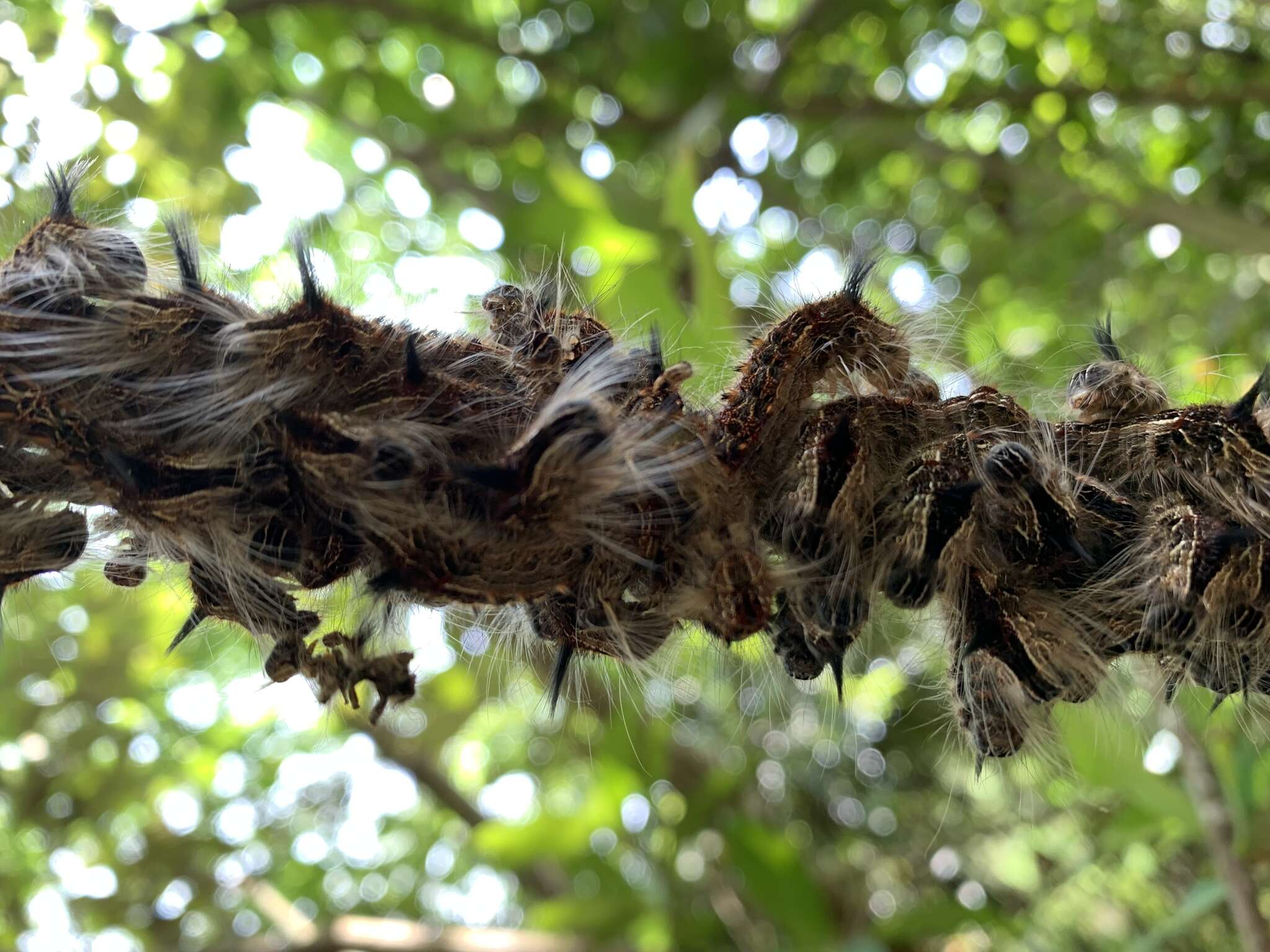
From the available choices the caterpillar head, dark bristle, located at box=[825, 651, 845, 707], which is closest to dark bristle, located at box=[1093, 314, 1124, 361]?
the caterpillar head

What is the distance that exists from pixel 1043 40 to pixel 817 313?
326cm

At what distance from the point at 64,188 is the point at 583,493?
0.78 metres

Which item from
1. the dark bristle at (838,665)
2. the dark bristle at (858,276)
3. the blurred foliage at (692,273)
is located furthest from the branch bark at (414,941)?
the dark bristle at (858,276)

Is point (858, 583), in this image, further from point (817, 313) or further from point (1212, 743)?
point (1212, 743)

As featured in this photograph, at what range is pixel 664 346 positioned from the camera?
1.71 metres

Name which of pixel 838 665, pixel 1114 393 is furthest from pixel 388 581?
pixel 1114 393

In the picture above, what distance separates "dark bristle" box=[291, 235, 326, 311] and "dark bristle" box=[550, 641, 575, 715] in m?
0.46

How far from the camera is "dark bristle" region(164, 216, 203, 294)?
112 centimetres

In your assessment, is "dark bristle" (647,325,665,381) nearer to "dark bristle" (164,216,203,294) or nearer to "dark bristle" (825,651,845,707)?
"dark bristle" (825,651,845,707)

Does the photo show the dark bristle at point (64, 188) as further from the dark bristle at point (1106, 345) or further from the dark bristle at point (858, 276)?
the dark bristle at point (1106, 345)

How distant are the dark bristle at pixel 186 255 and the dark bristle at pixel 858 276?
77 centimetres

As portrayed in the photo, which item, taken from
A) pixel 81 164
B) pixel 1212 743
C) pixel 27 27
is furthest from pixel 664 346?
pixel 27 27

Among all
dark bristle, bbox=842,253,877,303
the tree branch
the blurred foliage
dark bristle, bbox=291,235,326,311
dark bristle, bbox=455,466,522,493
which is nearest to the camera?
dark bristle, bbox=455,466,522,493

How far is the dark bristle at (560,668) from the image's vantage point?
119cm
